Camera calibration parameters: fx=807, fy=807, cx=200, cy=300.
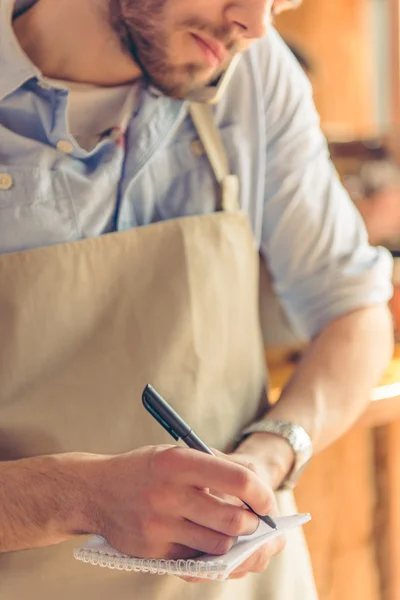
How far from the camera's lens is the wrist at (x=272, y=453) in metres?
0.85

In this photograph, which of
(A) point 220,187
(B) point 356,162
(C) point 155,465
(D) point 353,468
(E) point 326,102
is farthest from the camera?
(E) point 326,102

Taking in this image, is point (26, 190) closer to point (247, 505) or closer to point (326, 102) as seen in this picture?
point (247, 505)

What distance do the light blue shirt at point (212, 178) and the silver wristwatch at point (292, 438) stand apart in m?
0.16

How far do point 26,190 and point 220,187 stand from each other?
0.76ft

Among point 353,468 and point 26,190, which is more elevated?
point 26,190

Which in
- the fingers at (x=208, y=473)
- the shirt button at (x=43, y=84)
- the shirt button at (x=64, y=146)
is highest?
the shirt button at (x=43, y=84)

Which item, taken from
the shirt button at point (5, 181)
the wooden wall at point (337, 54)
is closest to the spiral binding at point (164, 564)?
the shirt button at point (5, 181)

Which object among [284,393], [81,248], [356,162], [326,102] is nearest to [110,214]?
[81,248]

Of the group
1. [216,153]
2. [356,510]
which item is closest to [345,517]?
[356,510]

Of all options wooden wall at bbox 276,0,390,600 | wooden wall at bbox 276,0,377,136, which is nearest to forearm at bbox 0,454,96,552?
wooden wall at bbox 276,0,390,600

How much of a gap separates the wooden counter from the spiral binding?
1.92 feet

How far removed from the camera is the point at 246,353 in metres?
0.93

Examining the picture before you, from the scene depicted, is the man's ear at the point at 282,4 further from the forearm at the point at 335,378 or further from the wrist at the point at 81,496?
the wrist at the point at 81,496

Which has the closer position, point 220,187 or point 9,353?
point 9,353
